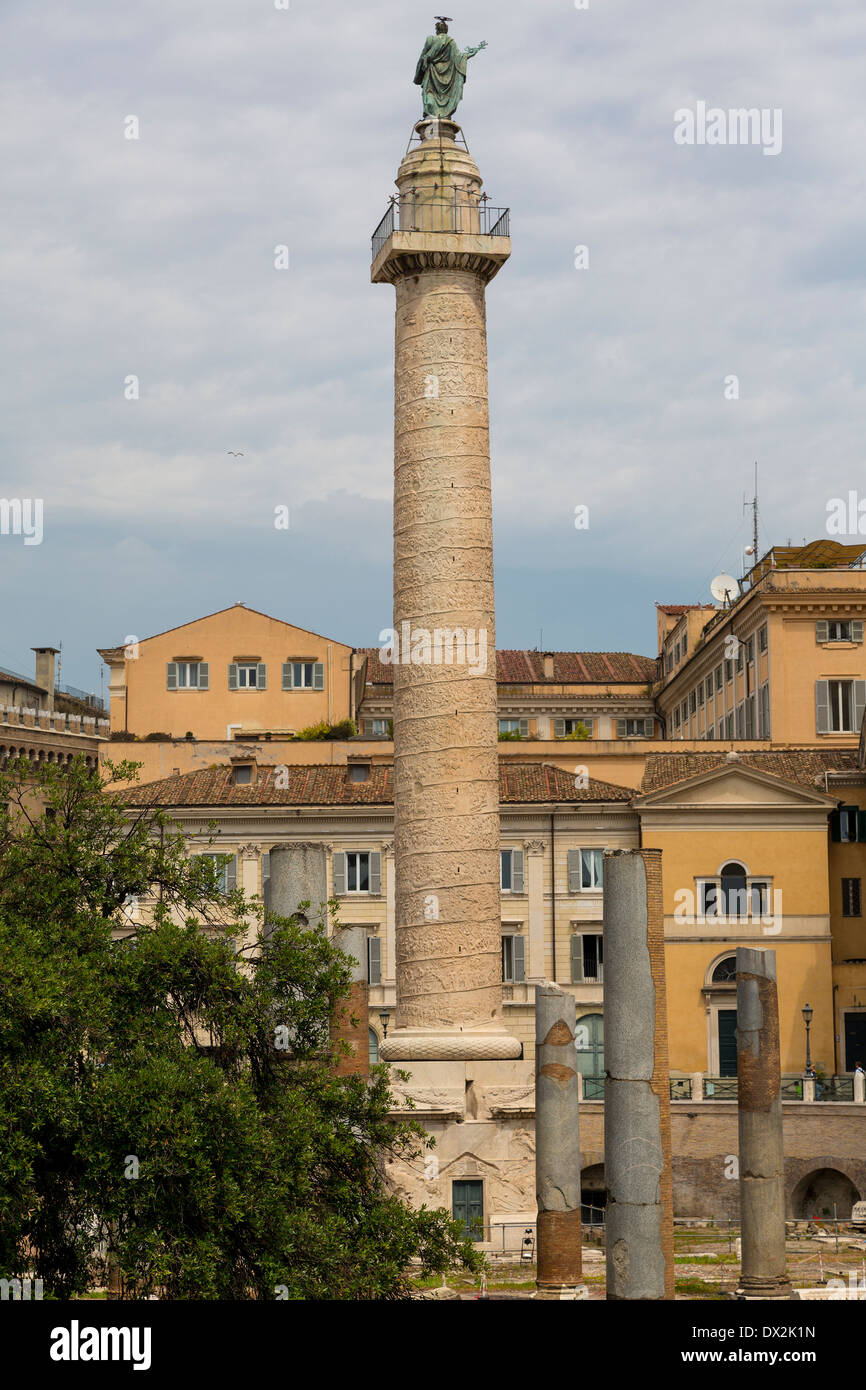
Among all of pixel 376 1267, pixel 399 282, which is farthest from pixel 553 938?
pixel 376 1267

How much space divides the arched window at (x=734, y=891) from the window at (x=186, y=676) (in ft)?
64.6

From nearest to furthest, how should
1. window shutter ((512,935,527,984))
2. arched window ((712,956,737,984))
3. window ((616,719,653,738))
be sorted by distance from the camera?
arched window ((712,956,737,984)) → window shutter ((512,935,527,984)) → window ((616,719,653,738))

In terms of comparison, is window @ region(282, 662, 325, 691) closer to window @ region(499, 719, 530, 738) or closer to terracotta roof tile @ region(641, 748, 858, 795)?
window @ region(499, 719, 530, 738)

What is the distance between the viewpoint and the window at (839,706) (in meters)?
57.8

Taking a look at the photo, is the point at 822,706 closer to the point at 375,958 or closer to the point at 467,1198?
the point at 375,958

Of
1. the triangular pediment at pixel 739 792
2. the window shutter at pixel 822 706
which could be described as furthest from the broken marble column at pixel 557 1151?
the window shutter at pixel 822 706

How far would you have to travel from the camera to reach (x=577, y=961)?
51.5 metres

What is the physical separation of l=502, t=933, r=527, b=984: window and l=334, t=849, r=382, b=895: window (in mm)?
3652

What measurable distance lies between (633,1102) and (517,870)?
92.9 feet

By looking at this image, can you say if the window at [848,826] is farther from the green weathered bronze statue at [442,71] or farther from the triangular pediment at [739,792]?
the green weathered bronze statue at [442,71]

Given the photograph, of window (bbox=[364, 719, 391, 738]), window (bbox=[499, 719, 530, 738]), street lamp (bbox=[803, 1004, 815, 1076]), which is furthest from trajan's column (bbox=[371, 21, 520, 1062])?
window (bbox=[499, 719, 530, 738])

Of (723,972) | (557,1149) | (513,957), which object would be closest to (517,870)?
(513,957)

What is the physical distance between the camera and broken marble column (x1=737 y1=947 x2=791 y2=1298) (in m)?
26.7

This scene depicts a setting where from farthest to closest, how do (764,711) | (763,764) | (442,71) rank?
(764,711)
(763,764)
(442,71)
